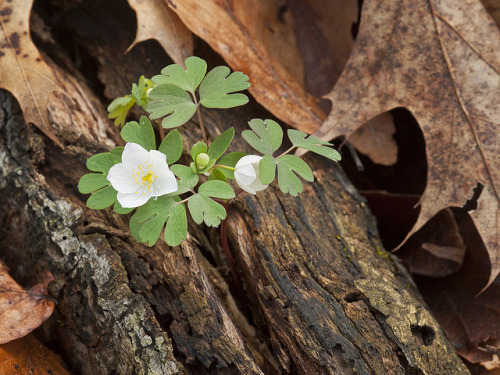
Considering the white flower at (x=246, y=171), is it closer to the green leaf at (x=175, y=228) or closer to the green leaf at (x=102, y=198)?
the green leaf at (x=175, y=228)

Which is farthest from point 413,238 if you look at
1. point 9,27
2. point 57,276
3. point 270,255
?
point 9,27

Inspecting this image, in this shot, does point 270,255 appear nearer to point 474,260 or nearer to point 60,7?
point 474,260

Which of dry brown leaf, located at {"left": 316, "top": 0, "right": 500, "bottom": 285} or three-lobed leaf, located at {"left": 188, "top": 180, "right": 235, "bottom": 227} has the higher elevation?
dry brown leaf, located at {"left": 316, "top": 0, "right": 500, "bottom": 285}

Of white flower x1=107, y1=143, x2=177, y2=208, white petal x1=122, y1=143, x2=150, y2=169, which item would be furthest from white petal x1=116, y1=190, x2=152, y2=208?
white petal x1=122, y1=143, x2=150, y2=169

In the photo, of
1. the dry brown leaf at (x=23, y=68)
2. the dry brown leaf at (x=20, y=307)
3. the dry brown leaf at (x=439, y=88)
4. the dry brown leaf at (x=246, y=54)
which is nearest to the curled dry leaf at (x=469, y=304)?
the dry brown leaf at (x=439, y=88)

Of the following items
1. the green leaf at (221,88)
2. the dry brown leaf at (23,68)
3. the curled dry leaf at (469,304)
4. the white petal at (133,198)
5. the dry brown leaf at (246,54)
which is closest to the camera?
the white petal at (133,198)

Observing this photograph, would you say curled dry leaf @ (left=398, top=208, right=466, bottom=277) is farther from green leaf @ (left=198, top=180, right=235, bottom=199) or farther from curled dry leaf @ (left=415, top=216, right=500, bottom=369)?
green leaf @ (left=198, top=180, right=235, bottom=199)
